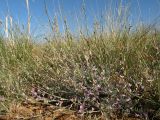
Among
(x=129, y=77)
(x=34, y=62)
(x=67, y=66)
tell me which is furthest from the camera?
(x=34, y=62)

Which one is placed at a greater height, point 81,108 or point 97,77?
point 97,77

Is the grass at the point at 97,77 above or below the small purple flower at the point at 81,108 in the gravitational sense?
above

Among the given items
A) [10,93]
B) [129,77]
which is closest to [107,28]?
[129,77]

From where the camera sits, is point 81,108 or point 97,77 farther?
point 97,77

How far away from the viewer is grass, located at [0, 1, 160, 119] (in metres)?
2.46

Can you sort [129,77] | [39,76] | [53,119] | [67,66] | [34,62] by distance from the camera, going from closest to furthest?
[53,119] → [129,77] → [67,66] → [39,76] → [34,62]

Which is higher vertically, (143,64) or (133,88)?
(143,64)

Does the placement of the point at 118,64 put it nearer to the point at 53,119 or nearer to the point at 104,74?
the point at 104,74

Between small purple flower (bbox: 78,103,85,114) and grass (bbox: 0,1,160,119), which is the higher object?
grass (bbox: 0,1,160,119)

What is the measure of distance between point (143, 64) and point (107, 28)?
1.18 m

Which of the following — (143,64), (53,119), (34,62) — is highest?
(34,62)

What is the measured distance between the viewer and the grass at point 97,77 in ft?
8.06

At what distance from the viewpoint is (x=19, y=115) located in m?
2.62

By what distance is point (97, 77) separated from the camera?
8.89 ft
